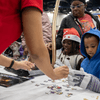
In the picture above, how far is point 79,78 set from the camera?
80 cm

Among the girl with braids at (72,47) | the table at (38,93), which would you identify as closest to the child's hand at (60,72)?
the table at (38,93)

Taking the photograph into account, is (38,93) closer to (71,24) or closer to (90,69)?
(90,69)

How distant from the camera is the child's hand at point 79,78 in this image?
77cm

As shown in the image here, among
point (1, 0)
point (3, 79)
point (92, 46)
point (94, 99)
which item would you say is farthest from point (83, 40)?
point (1, 0)

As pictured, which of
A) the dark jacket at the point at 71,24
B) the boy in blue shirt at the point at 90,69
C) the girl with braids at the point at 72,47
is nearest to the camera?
the boy in blue shirt at the point at 90,69

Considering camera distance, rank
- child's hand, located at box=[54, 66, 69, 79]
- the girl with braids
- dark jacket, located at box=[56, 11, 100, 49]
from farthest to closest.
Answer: dark jacket, located at box=[56, 11, 100, 49] → the girl with braids → child's hand, located at box=[54, 66, 69, 79]

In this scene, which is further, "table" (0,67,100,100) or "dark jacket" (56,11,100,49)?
"dark jacket" (56,11,100,49)

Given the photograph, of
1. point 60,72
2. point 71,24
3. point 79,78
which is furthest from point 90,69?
A: point 71,24

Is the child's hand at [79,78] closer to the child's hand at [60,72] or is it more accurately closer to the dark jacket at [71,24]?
the child's hand at [60,72]

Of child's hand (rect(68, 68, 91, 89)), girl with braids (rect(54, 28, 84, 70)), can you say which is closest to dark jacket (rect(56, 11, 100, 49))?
girl with braids (rect(54, 28, 84, 70))

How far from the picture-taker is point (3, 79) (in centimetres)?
93

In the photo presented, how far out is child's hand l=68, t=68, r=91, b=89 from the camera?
775 mm

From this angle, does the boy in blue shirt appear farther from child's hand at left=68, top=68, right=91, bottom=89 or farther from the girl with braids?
the girl with braids

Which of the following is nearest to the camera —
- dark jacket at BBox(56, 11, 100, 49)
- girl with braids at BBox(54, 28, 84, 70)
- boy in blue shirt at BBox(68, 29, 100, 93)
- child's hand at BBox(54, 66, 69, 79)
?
child's hand at BBox(54, 66, 69, 79)
